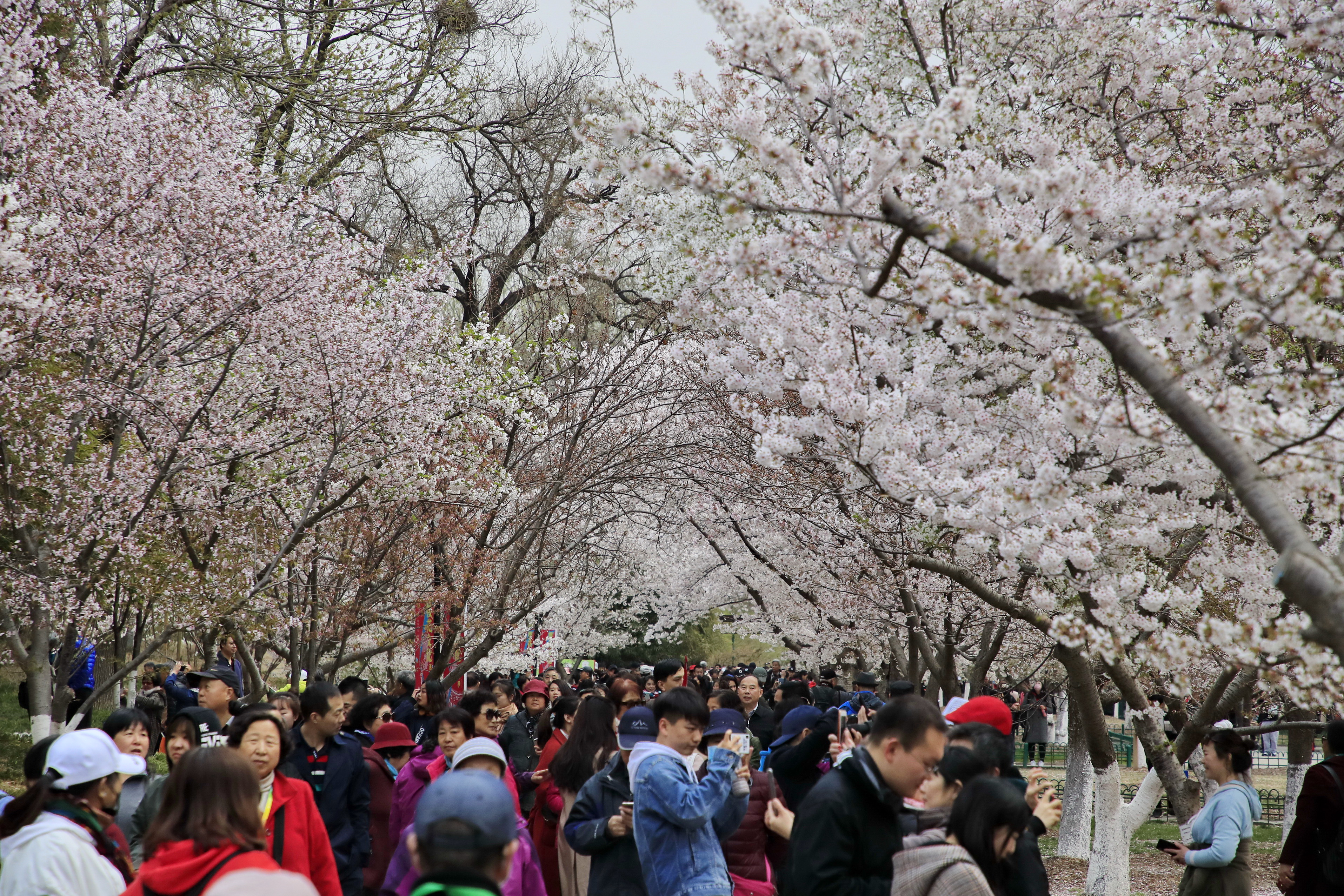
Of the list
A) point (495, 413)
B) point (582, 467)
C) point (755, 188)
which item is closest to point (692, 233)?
point (582, 467)

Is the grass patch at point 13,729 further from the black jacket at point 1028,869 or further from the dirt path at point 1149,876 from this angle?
the dirt path at point 1149,876

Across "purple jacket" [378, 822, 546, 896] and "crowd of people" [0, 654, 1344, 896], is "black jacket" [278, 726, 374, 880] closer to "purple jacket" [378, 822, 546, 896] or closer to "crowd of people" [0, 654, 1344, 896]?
"crowd of people" [0, 654, 1344, 896]

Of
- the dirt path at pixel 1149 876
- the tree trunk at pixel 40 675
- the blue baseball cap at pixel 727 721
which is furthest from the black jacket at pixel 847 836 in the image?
the dirt path at pixel 1149 876

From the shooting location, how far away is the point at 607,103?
1127 cm

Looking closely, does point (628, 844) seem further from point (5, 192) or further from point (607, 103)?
point (607, 103)

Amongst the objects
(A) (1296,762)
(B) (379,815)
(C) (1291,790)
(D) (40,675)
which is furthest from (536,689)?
(C) (1291,790)

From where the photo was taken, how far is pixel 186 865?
10.5 ft

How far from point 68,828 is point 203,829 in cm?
80

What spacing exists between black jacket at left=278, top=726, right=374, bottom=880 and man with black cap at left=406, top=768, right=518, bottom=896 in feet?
13.6

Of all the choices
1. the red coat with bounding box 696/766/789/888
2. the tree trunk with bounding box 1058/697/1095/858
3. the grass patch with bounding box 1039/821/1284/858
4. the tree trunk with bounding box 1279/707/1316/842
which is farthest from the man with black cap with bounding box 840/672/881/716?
the tree trunk with bounding box 1279/707/1316/842

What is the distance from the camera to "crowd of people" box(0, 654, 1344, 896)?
3293 millimetres

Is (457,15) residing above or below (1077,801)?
above

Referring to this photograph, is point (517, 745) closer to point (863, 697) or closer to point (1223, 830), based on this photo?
point (863, 697)

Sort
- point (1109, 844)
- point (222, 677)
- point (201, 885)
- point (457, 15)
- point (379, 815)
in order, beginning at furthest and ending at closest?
point (457, 15), point (1109, 844), point (222, 677), point (379, 815), point (201, 885)
